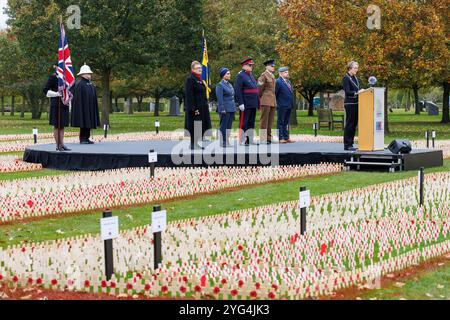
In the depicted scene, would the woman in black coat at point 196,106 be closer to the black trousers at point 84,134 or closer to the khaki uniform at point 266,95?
the khaki uniform at point 266,95

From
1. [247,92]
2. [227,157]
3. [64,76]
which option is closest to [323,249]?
[227,157]

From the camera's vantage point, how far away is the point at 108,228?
7.27m

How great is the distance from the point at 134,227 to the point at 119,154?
7374mm

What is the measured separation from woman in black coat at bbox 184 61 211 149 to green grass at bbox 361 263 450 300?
10622 millimetres

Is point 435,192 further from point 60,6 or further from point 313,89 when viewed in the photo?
point 313,89

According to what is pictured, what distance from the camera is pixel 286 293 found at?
6.76 m

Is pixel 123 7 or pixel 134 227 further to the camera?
pixel 123 7

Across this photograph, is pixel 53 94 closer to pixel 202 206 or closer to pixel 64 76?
pixel 64 76

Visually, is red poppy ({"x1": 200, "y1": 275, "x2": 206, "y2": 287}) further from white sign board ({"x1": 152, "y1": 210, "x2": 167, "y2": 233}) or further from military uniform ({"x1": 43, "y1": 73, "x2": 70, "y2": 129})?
military uniform ({"x1": 43, "y1": 73, "x2": 70, "y2": 129})

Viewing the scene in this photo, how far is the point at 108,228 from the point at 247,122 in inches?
479

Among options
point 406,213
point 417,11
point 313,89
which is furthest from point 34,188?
point 313,89

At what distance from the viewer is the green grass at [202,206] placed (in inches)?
393

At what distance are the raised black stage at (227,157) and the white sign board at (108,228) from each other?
9.35 metres

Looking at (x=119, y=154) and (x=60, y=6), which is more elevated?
(x=60, y=6)
